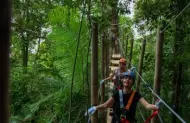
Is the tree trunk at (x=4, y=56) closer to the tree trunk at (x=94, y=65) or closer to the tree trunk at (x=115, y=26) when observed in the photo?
the tree trunk at (x=94, y=65)

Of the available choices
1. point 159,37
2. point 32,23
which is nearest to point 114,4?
point 159,37

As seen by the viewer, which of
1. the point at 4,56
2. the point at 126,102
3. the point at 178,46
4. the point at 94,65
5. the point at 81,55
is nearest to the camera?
the point at 4,56

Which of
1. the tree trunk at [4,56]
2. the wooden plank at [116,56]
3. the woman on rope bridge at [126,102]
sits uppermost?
the tree trunk at [4,56]

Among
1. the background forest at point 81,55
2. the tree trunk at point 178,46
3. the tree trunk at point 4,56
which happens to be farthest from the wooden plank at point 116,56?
the tree trunk at point 4,56

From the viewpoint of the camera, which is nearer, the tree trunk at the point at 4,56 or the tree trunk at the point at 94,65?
the tree trunk at the point at 4,56

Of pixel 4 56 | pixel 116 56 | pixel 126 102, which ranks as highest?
pixel 4 56

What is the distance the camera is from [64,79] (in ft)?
19.5

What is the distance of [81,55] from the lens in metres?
5.56

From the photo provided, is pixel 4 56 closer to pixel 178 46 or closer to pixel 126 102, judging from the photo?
pixel 126 102

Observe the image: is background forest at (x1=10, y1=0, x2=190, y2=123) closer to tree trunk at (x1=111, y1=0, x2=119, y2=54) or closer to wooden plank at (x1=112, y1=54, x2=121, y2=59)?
tree trunk at (x1=111, y1=0, x2=119, y2=54)

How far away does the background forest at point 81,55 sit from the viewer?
13.8 feet

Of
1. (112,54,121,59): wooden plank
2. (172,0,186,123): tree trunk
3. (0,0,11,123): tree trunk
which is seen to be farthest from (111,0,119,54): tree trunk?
(0,0,11,123): tree trunk

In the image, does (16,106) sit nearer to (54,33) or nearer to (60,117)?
(60,117)

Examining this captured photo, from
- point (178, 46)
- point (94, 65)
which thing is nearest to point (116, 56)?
point (178, 46)
